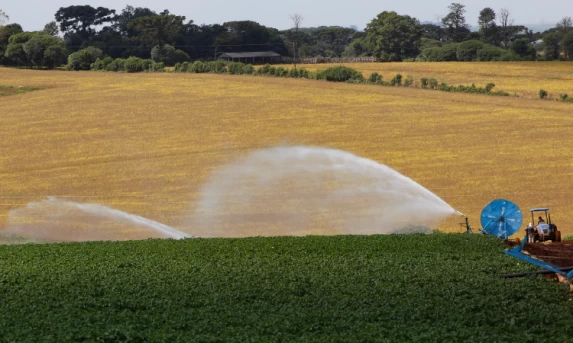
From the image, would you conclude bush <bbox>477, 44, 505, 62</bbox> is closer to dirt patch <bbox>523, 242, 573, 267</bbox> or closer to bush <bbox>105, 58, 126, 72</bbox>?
bush <bbox>105, 58, 126, 72</bbox>

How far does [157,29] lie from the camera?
124 m

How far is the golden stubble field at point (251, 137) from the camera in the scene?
42281mm

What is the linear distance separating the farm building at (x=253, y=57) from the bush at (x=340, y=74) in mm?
40903

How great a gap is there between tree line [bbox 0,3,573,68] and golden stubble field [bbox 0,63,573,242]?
77.6ft

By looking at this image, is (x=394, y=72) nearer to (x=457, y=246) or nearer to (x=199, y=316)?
(x=457, y=246)

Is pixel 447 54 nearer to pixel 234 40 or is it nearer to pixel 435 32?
pixel 234 40

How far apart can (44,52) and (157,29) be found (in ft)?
72.2

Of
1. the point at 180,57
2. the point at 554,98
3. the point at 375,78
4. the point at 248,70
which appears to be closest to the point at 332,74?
the point at 375,78

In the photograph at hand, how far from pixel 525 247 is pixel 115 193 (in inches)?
1087

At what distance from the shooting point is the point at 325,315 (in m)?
16.9

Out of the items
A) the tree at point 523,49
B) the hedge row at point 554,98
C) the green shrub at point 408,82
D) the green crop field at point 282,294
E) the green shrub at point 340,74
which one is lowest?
the green crop field at point 282,294

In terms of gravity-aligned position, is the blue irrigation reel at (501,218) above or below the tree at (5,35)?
below

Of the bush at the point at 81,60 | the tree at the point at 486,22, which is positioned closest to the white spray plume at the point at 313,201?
the bush at the point at 81,60

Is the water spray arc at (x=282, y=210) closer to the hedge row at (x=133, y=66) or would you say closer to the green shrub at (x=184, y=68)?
the green shrub at (x=184, y=68)
